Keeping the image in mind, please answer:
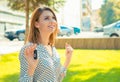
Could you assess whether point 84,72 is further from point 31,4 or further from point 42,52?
point 31,4

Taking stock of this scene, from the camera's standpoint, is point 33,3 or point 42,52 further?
point 33,3

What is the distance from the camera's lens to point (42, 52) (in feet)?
11.5

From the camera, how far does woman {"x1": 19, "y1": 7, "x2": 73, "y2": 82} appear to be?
3.32 m

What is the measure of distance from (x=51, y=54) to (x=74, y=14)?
316ft

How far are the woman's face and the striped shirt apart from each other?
0.51ft

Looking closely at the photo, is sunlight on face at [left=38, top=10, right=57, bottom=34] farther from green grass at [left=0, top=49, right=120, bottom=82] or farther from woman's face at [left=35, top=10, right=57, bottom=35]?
green grass at [left=0, top=49, right=120, bottom=82]

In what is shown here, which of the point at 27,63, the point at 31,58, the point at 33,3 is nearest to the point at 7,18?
the point at 33,3

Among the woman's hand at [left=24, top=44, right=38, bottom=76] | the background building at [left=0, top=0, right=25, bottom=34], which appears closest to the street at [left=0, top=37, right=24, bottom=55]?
the woman's hand at [left=24, top=44, right=38, bottom=76]

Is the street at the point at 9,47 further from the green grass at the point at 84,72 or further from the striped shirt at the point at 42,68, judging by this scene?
the striped shirt at the point at 42,68

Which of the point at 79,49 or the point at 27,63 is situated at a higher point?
the point at 27,63

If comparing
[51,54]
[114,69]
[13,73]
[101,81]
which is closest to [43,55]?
[51,54]

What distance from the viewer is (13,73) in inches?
466

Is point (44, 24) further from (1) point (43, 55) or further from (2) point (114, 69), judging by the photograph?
(2) point (114, 69)

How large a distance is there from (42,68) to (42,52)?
0.55 feet
